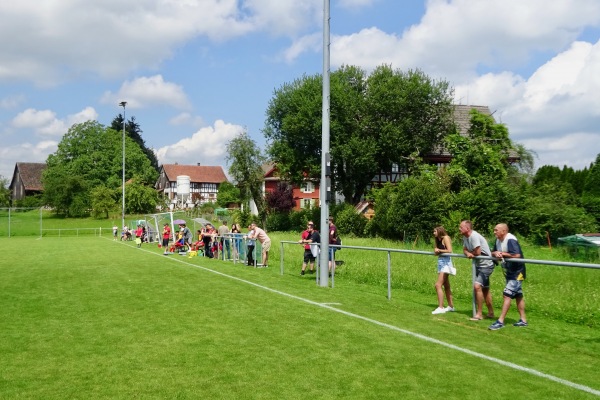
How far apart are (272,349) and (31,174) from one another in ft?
380

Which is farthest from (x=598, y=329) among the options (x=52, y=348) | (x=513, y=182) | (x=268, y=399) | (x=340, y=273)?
(x=513, y=182)

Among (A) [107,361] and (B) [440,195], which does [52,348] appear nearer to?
(A) [107,361]

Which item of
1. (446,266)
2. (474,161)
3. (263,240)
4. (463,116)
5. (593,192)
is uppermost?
(463,116)

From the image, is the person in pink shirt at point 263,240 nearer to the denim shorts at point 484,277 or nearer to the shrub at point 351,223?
the denim shorts at point 484,277

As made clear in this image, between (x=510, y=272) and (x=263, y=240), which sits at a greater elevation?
(x=510, y=272)

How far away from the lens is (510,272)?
9.46 m

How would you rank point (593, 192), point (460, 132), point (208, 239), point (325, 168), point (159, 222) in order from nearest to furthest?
point (325, 168)
point (208, 239)
point (159, 222)
point (593, 192)
point (460, 132)

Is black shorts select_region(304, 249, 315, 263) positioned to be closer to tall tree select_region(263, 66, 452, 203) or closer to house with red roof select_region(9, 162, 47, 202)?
tall tree select_region(263, 66, 452, 203)

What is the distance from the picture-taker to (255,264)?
21.9m

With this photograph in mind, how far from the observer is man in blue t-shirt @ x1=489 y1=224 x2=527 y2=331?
30.7 feet

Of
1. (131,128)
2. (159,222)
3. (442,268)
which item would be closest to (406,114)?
(159,222)

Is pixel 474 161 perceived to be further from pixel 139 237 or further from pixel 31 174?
pixel 31 174

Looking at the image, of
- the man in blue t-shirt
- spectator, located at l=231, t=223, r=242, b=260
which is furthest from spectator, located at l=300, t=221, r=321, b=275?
the man in blue t-shirt

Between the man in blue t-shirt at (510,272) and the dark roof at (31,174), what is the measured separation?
11000cm
